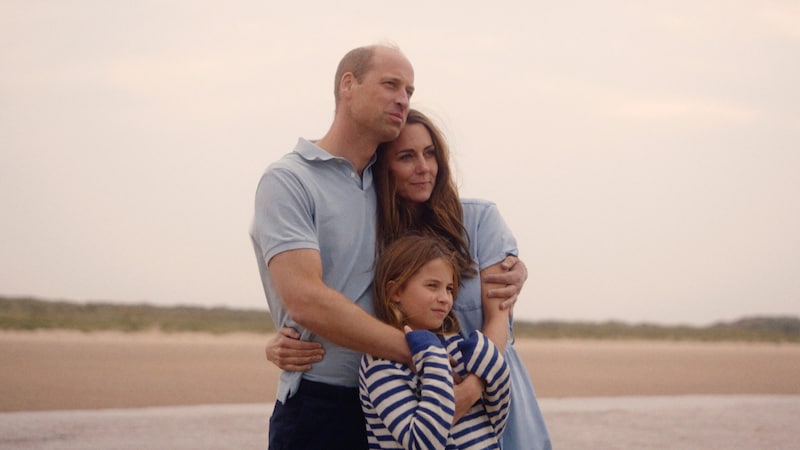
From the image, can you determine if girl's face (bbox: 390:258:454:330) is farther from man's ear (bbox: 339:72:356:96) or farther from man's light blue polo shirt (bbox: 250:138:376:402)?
man's ear (bbox: 339:72:356:96)

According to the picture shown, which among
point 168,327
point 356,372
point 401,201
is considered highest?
point 401,201

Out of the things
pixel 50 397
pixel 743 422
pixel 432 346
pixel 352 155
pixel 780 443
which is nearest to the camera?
pixel 432 346

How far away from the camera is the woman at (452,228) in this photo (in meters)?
3.47

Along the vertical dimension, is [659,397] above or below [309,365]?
below

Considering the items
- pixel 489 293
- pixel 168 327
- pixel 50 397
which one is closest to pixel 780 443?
pixel 489 293

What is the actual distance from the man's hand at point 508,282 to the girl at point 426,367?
17 centimetres

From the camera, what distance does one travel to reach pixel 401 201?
12.0 ft

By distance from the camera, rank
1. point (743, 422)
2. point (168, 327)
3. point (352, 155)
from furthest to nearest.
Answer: point (168, 327)
point (743, 422)
point (352, 155)

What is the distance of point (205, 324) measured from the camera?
96.1ft

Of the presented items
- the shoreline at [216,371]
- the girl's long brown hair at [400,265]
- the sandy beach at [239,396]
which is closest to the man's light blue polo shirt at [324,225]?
the girl's long brown hair at [400,265]

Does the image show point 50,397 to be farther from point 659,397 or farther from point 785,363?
point 785,363

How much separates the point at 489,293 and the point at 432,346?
1.75 ft

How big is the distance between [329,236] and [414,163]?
46cm

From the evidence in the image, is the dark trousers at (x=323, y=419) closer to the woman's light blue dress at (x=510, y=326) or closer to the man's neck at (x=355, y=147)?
the woman's light blue dress at (x=510, y=326)
